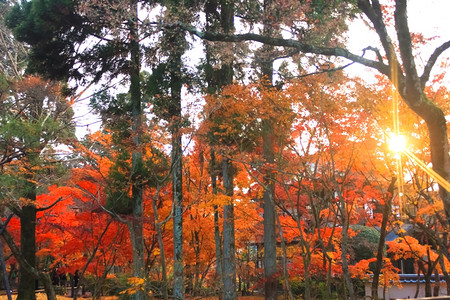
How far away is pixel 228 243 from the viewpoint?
12.4 meters

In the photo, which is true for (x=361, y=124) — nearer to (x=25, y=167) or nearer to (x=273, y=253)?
(x=273, y=253)

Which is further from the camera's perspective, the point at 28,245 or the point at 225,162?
the point at 28,245

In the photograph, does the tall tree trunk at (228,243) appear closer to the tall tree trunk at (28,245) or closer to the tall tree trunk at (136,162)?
the tall tree trunk at (136,162)

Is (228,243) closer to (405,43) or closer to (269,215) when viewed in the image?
(269,215)

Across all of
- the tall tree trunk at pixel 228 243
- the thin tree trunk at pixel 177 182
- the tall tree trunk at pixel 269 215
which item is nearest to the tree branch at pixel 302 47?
the thin tree trunk at pixel 177 182

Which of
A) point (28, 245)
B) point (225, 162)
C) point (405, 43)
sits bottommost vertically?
point (28, 245)

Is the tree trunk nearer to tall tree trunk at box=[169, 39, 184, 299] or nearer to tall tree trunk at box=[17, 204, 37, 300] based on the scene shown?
tall tree trunk at box=[169, 39, 184, 299]

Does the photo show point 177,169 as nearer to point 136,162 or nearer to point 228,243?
point 136,162

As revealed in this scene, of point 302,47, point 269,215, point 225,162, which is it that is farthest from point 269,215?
point 302,47

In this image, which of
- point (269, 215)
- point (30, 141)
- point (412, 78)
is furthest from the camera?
point (269, 215)

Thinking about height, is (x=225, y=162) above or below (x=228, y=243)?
above

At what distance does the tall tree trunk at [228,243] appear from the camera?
463 inches

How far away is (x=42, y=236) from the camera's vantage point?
17516mm

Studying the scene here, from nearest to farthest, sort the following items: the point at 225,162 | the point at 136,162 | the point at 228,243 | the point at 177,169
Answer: the point at 228,243, the point at 177,169, the point at 136,162, the point at 225,162
